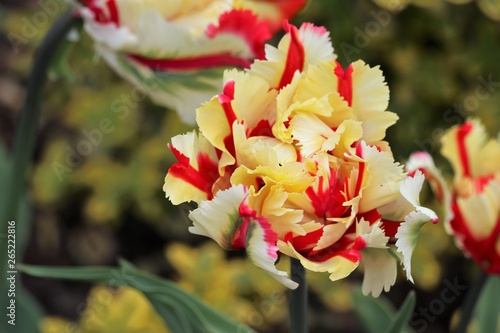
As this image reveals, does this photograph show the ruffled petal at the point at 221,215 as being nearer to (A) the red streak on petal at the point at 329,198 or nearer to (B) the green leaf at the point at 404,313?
(A) the red streak on petal at the point at 329,198

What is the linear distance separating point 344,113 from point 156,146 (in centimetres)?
120

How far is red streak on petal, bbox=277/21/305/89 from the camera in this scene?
0.50 metres

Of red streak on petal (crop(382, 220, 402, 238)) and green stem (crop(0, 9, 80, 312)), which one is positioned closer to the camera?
red streak on petal (crop(382, 220, 402, 238))

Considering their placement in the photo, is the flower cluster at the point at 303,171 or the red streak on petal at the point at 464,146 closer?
the flower cluster at the point at 303,171

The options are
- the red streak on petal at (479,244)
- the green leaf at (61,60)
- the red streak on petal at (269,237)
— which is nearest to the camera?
the red streak on petal at (269,237)

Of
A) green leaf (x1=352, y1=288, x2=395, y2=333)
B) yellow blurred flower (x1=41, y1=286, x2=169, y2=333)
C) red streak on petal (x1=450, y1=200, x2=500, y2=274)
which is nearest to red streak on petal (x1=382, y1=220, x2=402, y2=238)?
red streak on petal (x1=450, y1=200, x2=500, y2=274)

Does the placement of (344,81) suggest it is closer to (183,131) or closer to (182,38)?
(182,38)

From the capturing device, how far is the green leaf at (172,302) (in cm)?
66

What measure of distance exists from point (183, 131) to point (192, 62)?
0.88 m

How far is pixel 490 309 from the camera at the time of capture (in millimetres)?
839

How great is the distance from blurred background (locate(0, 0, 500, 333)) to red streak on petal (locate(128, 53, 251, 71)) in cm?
66

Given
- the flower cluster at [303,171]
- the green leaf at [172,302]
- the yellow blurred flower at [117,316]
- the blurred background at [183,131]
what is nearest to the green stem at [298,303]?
the flower cluster at [303,171]

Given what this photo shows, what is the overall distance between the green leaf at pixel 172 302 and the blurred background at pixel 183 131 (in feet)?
2.07

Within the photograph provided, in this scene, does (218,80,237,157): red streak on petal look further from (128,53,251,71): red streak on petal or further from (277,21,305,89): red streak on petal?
(128,53,251,71): red streak on petal
